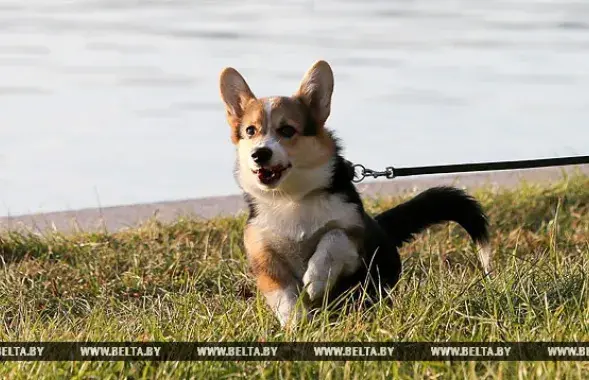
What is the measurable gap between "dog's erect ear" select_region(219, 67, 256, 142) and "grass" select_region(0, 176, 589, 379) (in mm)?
795

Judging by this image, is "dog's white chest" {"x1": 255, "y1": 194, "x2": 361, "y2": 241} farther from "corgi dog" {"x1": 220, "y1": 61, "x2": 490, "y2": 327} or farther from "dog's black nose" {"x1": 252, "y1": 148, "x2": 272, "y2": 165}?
"dog's black nose" {"x1": 252, "y1": 148, "x2": 272, "y2": 165}

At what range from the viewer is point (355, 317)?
472cm

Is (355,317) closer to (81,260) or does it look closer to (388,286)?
(388,286)

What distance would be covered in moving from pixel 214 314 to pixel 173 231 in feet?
7.66

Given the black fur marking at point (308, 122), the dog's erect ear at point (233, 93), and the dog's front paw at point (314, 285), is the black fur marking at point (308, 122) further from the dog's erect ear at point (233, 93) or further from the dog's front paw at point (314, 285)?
the dog's front paw at point (314, 285)

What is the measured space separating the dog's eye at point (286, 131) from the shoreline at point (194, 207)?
2.80 m

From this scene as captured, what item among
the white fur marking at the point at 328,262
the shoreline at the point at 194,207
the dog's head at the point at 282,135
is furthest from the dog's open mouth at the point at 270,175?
the shoreline at the point at 194,207

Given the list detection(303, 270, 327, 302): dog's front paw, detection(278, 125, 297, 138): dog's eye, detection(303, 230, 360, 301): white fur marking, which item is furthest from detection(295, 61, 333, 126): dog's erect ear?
detection(303, 270, 327, 302): dog's front paw

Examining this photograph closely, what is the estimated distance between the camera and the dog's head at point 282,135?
15.8 feet

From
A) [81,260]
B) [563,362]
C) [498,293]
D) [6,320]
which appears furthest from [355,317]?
[81,260]

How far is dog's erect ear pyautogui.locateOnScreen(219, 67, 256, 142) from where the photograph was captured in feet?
16.8

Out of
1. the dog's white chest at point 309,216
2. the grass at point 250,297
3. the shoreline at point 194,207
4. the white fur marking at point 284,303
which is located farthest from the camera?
the shoreline at point 194,207

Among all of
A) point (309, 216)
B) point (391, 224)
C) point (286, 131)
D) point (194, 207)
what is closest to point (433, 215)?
point (391, 224)

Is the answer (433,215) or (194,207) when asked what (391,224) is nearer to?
(433,215)
